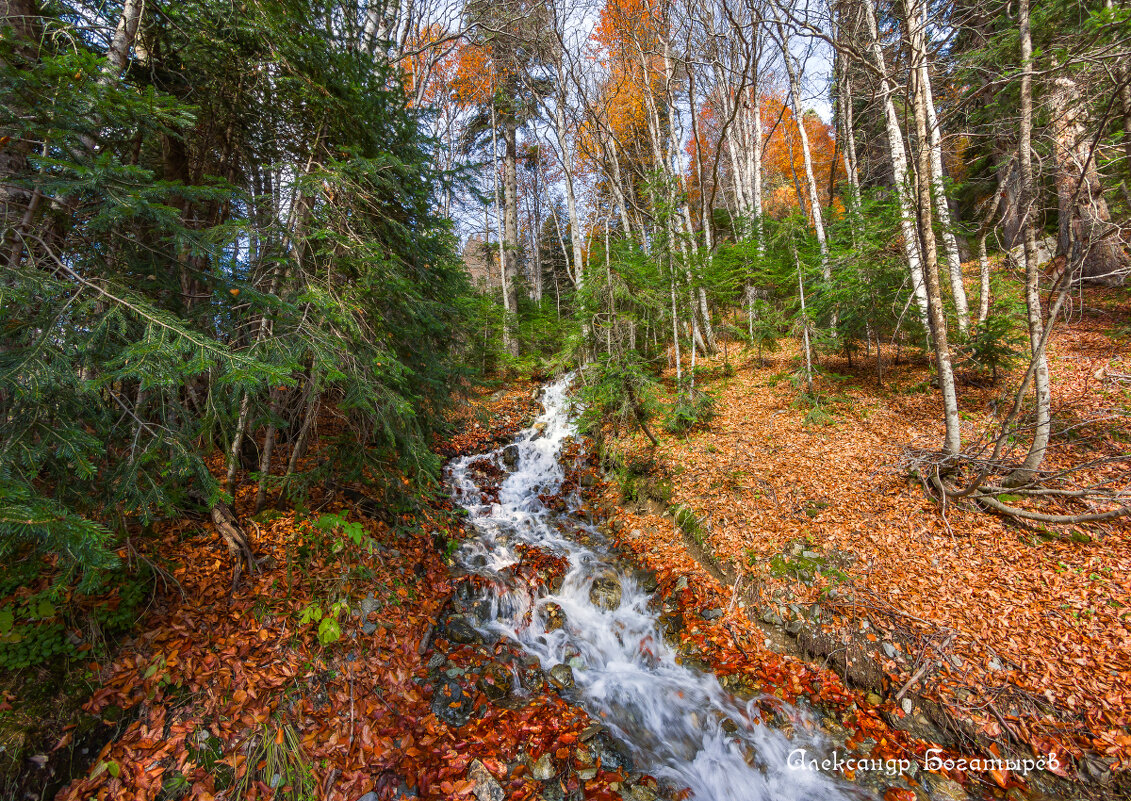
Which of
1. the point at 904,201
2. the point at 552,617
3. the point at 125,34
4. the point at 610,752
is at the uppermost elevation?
the point at 125,34

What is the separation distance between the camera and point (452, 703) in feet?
13.6

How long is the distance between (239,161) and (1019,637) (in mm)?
10694

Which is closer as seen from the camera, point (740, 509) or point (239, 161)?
point (239, 161)

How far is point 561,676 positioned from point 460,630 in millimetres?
1453

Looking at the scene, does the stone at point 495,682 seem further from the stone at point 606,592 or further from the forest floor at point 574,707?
the stone at point 606,592

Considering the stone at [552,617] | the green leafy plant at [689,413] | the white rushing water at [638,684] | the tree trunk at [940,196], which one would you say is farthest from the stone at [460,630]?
the tree trunk at [940,196]

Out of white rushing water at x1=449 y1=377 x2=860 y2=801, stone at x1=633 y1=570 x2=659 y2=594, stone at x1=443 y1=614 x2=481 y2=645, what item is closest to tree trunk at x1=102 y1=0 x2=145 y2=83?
stone at x1=443 y1=614 x2=481 y2=645

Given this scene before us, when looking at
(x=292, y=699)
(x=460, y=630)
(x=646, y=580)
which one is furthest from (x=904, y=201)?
(x=292, y=699)

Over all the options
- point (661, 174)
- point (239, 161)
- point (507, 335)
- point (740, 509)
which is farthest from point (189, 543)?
point (507, 335)

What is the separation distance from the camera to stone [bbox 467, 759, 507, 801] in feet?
11.0

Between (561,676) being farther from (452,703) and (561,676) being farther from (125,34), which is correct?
(125,34)

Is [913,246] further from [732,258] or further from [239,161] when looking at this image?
[239,161]

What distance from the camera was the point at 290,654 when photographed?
3.80 metres

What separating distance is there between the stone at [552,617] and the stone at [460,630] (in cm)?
101
